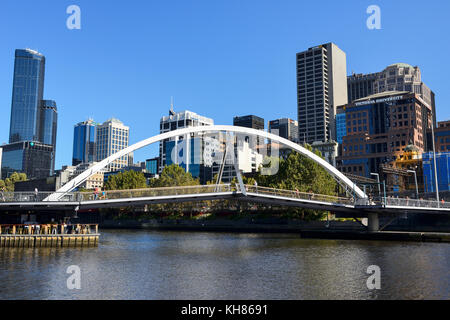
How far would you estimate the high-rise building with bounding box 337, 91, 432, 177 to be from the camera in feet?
422

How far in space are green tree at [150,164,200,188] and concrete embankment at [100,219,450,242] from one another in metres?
10.4

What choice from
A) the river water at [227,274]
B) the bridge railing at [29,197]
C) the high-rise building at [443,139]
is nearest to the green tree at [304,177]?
the river water at [227,274]

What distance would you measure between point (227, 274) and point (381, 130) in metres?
130

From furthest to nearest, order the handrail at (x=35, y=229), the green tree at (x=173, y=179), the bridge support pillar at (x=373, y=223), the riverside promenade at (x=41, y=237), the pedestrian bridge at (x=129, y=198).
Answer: the green tree at (x=173, y=179)
the bridge support pillar at (x=373, y=223)
the handrail at (x=35, y=229)
the riverside promenade at (x=41, y=237)
the pedestrian bridge at (x=129, y=198)

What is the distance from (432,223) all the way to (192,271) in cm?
4417

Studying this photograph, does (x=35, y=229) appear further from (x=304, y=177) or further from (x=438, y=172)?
(x=438, y=172)

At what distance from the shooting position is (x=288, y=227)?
7162 cm

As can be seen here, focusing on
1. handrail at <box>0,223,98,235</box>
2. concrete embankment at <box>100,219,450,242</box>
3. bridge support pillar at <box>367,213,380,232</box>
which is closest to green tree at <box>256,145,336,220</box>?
concrete embankment at <box>100,219,450,242</box>

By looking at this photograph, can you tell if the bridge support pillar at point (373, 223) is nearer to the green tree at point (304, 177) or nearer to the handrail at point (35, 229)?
the green tree at point (304, 177)

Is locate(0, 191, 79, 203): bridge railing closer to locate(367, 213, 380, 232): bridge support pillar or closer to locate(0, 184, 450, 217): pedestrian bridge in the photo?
locate(0, 184, 450, 217): pedestrian bridge

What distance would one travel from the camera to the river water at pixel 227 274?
2081 cm

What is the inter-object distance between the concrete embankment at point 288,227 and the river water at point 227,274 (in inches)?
294

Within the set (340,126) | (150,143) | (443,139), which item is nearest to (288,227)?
(150,143)
